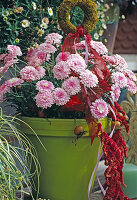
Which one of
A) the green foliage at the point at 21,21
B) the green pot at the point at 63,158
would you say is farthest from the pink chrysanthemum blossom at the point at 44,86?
the green foliage at the point at 21,21

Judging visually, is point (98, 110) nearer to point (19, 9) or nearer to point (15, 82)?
point (15, 82)

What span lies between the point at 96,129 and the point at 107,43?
3.64 ft

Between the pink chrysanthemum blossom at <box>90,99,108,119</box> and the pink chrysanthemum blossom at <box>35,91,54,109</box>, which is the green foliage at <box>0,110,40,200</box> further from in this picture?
the pink chrysanthemum blossom at <box>90,99,108,119</box>

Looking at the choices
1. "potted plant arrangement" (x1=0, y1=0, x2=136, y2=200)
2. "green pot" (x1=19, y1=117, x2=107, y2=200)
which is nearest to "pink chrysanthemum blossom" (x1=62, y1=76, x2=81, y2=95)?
"potted plant arrangement" (x1=0, y1=0, x2=136, y2=200)

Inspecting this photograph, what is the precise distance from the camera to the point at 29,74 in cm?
115

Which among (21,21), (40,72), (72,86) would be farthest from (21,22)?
(72,86)

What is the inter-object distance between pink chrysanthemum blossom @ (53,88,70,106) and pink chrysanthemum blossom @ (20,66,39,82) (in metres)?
0.11

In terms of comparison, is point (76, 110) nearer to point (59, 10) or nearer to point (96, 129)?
point (96, 129)

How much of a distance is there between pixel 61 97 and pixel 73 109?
2.9 inches

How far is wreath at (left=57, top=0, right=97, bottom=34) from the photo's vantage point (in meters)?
1.18

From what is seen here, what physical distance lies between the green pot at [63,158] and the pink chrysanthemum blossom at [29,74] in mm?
154

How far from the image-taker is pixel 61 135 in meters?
1.14

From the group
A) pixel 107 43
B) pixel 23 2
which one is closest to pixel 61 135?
pixel 23 2

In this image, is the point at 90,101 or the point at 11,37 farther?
the point at 11,37
